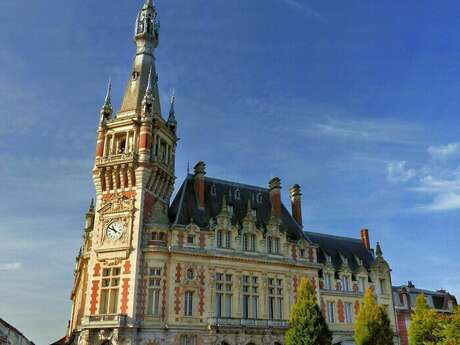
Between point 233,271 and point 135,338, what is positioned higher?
point 233,271

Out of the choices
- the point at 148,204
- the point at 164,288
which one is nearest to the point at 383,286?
the point at 164,288

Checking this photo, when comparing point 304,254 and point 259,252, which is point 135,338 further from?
point 304,254

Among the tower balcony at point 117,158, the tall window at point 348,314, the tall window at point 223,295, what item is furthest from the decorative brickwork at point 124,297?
the tall window at point 348,314

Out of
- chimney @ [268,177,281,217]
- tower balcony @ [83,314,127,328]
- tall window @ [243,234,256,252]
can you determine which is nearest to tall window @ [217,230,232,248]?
tall window @ [243,234,256,252]

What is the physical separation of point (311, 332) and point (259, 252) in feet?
38.2

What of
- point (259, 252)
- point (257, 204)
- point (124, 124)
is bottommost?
point (259, 252)

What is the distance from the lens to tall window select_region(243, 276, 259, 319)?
4219 cm

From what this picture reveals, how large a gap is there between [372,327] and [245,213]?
15.8 m

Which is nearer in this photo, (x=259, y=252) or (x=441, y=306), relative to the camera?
(x=259, y=252)

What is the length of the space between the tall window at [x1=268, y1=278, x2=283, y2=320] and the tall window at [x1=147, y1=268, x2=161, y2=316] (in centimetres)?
1014

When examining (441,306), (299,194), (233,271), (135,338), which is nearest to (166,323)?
(135,338)

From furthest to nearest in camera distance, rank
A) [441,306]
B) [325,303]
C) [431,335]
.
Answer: [441,306] < [325,303] < [431,335]

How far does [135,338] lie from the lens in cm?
3709

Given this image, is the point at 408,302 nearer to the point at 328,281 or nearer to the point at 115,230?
the point at 328,281
